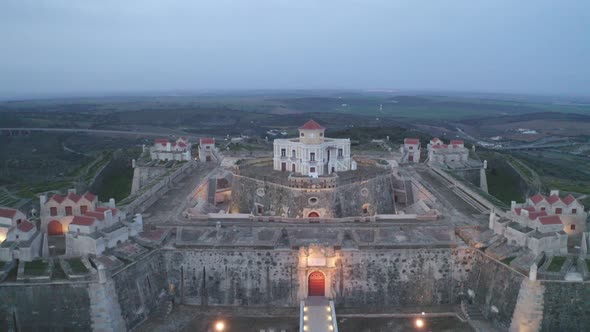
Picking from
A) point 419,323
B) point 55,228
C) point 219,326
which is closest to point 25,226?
point 55,228

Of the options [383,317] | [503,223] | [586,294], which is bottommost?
[383,317]

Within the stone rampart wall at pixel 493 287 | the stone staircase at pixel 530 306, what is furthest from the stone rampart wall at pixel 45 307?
the stone staircase at pixel 530 306

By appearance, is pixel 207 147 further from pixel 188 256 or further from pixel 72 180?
pixel 188 256

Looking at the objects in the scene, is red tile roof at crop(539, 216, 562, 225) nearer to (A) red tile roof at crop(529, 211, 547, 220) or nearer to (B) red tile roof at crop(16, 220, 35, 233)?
(A) red tile roof at crop(529, 211, 547, 220)

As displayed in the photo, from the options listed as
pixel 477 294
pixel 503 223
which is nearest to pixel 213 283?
pixel 477 294

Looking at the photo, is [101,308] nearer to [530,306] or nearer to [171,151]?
[530,306]

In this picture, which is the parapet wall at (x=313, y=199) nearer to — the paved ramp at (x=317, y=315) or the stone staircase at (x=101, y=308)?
the paved ramp at (x=317, y=315)

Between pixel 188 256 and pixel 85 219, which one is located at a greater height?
pixel 85 219

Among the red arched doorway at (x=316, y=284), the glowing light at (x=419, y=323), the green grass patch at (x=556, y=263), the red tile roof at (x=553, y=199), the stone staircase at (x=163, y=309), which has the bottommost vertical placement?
the glowing light at (x=419, y=323)
